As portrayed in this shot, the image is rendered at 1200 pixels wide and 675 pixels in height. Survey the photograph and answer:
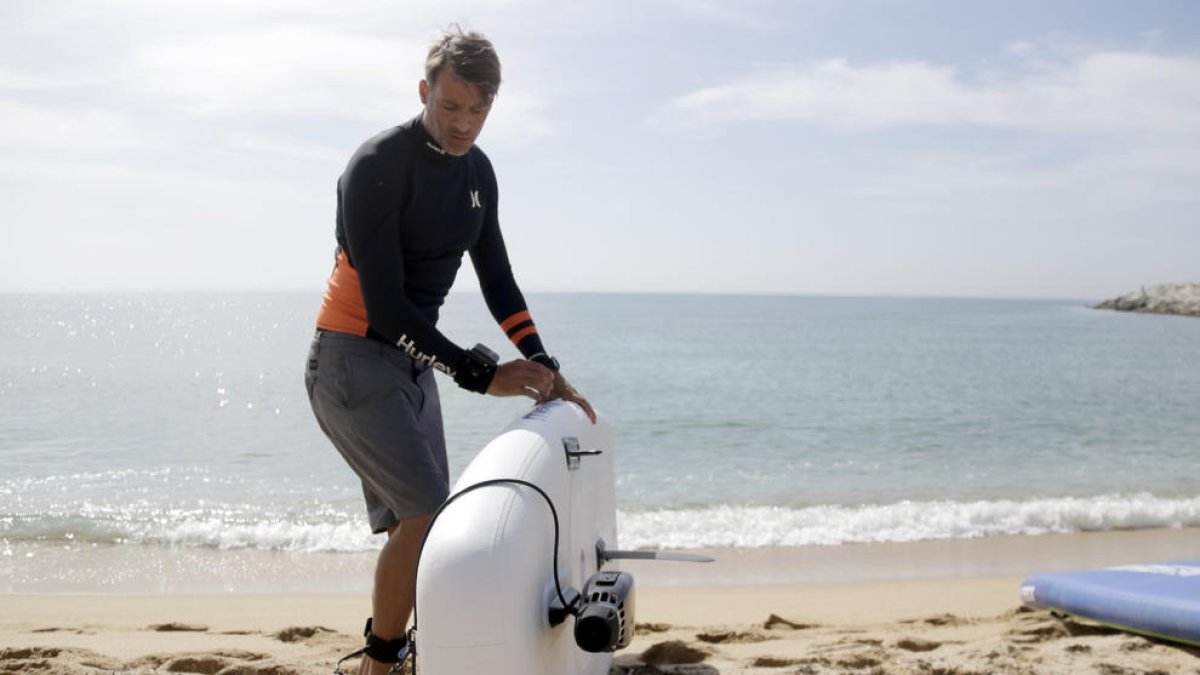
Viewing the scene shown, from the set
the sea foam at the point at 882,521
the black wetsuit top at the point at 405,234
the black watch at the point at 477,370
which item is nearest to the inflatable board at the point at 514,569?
the black watch at the point at 477,370

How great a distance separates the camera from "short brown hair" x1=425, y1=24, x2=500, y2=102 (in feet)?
8.20

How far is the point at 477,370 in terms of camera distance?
255 cm

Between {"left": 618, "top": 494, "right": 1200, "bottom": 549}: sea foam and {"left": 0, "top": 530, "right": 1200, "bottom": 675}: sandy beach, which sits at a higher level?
{"left": 0, "top": 530, "right": 1200, "bottom": 675}: sandy beach

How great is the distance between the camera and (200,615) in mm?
5574

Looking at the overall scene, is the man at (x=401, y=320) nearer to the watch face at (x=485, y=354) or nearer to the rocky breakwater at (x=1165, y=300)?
the watch face at (x=485, y=354)

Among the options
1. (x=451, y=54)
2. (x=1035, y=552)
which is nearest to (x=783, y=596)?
(x=1035, y=552)

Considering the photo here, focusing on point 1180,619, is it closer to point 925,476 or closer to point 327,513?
point 327,513

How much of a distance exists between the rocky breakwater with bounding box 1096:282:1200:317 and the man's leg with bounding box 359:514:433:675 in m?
68.8

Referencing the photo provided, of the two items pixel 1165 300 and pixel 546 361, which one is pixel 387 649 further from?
pixel 1165 300

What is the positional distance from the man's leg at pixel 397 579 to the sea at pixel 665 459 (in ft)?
13.8

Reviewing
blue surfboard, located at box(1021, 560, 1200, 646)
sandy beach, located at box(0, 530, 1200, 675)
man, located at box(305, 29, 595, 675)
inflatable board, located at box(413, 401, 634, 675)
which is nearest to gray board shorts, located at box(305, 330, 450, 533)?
man, located at box(305, 29, 595, 675)

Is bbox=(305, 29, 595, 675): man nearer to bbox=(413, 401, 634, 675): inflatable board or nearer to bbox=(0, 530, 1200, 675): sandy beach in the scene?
bbox=(413, 401, 634, 675): inflatable board

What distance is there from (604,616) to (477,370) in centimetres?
70

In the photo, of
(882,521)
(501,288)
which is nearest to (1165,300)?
(882,521)
